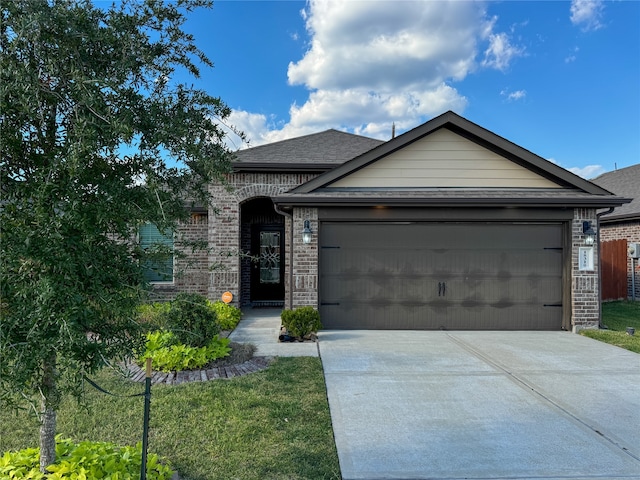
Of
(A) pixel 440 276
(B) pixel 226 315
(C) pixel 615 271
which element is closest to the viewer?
(A) pixel 440 276

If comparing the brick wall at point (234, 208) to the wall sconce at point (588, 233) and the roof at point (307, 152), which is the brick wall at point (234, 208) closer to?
the roof at point (307, 152)

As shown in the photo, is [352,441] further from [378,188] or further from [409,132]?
[409,132]

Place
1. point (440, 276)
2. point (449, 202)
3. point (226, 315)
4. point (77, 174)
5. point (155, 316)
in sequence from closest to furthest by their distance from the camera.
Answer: point (77, 174) < point (155, 316) < point (449, 202) < point (440, 276) < point (226, 315)

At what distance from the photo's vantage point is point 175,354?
5383mm

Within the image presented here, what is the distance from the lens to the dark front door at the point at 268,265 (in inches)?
480

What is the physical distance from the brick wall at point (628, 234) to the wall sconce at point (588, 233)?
720 cm

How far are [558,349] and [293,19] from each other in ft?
35.6

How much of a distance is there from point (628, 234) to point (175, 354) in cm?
1556

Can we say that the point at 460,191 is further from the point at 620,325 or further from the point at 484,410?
the point at 484,410

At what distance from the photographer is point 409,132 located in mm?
8594

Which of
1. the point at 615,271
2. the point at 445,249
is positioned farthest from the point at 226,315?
the point at 615,271

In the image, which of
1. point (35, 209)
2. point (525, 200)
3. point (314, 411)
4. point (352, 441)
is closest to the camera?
point (35, 209)

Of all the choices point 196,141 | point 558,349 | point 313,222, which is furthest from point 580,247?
point 196,141

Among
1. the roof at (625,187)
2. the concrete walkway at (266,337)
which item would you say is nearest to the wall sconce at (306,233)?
the concrete walkway at (266,337)
